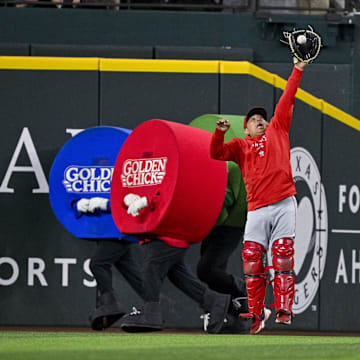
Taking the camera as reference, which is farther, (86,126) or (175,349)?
(86,126)

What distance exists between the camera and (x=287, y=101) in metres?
8.16

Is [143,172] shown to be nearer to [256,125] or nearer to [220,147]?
[220,147]

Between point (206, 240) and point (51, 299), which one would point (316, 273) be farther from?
point (51, 299)

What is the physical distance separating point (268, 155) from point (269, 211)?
44cm

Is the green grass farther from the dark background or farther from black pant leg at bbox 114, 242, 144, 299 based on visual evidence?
the dark background

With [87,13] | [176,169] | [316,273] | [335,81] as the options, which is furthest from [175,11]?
[176,169]

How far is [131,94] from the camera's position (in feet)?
35.5

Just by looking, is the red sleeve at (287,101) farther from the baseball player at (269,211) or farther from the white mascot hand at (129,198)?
the white mascot hand at (129,198)

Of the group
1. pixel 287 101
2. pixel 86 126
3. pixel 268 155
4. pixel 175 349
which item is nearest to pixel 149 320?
pixel 268 155

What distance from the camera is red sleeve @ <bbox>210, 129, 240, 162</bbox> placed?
26.7ft

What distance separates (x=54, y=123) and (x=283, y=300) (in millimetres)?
3839

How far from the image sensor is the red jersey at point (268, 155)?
8.06 m

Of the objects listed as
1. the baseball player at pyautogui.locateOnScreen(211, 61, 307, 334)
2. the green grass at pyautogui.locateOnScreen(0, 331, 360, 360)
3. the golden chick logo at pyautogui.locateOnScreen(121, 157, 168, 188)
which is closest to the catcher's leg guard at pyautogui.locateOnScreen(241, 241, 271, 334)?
the baseball player at pyautogui.locateOnScreen(211, 61, 307, 334)

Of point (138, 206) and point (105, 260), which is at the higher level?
point (138, 206)
